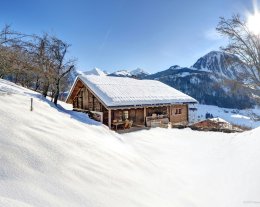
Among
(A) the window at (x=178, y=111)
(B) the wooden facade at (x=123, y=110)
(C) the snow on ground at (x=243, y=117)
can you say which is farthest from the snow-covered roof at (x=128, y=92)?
(C) the snow on ground at (x=243, y=117)

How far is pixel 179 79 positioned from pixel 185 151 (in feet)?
633

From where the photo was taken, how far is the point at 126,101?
63.5ft

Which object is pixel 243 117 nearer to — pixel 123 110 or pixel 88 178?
pixel 123 110

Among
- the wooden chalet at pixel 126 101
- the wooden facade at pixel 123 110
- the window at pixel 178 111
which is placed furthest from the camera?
the window at pixel 178 111

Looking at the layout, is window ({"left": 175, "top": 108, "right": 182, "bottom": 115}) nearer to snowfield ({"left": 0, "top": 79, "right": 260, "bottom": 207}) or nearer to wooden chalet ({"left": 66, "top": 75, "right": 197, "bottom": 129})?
wooden chalet ({"left": 66, "top": 75, "right": 197, "bottom": 129})

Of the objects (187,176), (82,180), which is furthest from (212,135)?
(82,180)

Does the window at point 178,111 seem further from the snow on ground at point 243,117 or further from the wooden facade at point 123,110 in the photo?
the snow on ground at point 243,117

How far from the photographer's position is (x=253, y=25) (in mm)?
12852

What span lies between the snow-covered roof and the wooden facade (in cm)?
48

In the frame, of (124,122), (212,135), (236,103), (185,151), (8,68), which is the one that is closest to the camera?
(8,68)

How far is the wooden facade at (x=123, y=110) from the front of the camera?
2020 centimetres

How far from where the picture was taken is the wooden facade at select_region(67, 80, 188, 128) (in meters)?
20.2

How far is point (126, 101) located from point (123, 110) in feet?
5.40

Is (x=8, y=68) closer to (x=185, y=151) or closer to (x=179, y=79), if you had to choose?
(x=185, y=151)
